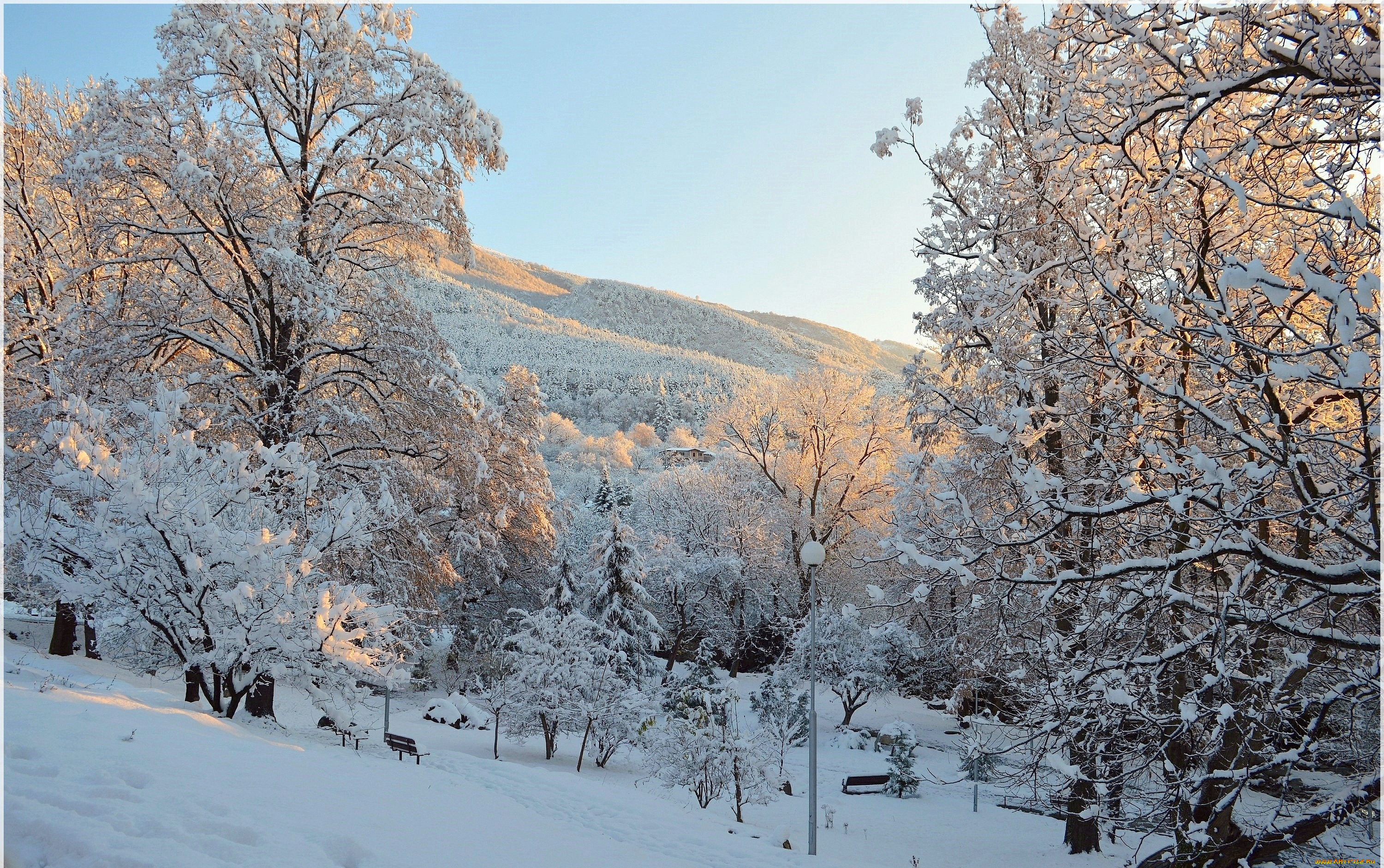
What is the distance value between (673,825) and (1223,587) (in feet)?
20.8

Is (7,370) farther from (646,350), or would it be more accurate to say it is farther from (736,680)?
(646,350)

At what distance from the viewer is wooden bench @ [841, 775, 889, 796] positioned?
50.3 ft

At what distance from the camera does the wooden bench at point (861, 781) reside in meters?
15.3

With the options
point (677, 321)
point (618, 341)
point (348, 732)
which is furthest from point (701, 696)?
point (677, 321)

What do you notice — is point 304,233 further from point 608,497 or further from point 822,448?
point 608,497

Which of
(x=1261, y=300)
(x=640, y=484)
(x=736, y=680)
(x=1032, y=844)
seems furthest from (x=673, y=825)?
(x=640, y=484)

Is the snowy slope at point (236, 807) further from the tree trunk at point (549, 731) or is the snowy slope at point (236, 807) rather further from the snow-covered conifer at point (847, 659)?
the snow-covered conifer at point (847, 659)

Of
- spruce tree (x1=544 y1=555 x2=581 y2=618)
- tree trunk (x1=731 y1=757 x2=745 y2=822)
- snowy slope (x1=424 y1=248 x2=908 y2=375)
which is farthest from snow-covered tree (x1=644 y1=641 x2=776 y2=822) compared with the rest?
snowy slope (x1=424 y1=248 x2=908 y2=375)

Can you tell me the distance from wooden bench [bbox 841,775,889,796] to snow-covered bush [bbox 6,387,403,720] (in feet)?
36.6

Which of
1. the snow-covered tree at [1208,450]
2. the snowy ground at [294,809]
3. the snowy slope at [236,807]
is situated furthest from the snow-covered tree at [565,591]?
the snow-covered tree at [1208,450]

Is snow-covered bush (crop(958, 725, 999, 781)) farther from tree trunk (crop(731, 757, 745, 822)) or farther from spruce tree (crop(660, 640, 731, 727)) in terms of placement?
spruce tree (crop(660, 640, 731, 727))

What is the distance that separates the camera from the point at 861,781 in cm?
1538

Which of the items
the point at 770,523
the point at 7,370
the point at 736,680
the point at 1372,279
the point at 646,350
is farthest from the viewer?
the point at 646,350

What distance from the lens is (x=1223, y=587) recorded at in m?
4.93
